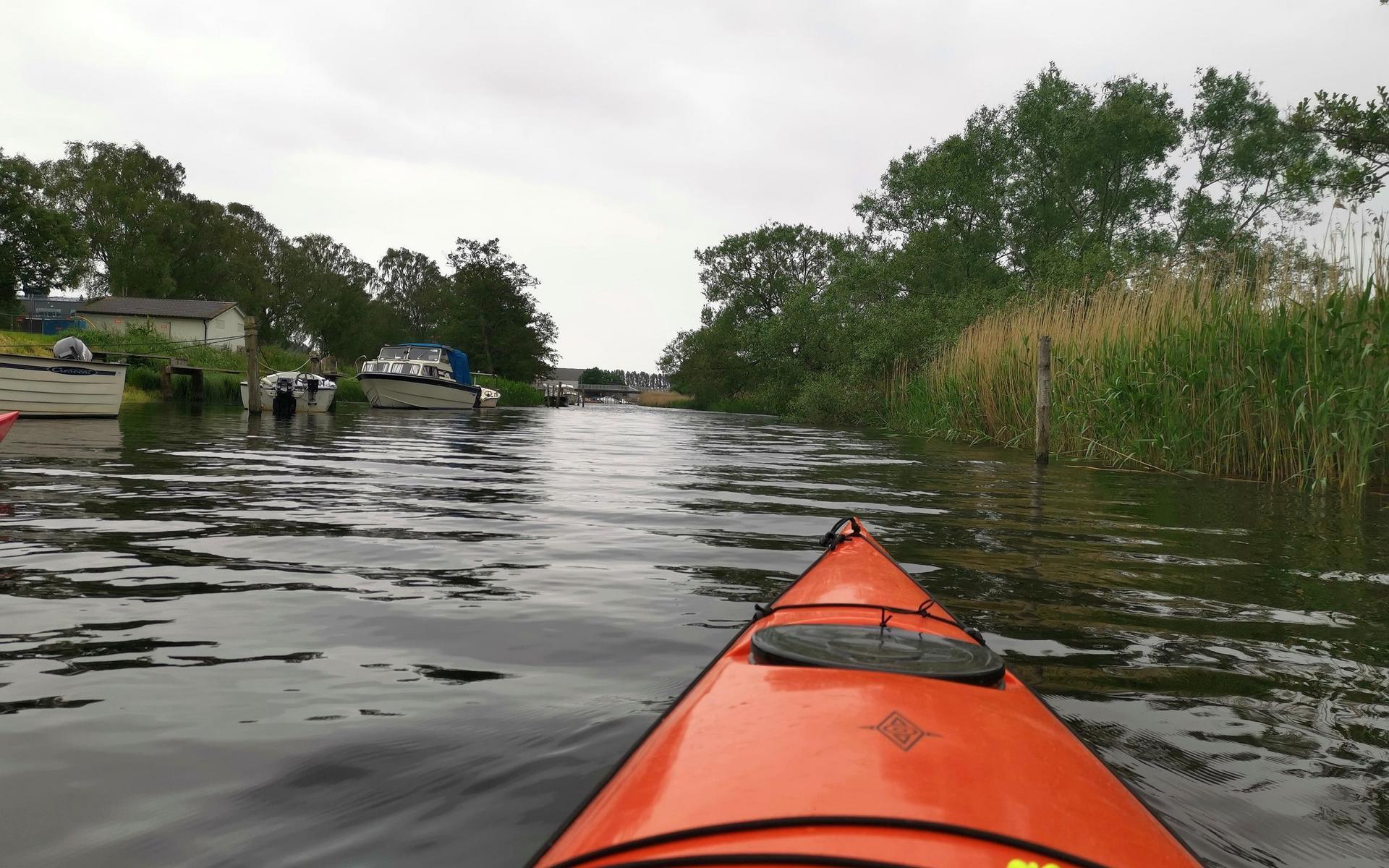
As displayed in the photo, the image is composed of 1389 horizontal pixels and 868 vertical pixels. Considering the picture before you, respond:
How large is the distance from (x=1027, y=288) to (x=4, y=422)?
2878 centimetres

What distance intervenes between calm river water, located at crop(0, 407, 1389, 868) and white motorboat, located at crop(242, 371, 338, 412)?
15.4 meters

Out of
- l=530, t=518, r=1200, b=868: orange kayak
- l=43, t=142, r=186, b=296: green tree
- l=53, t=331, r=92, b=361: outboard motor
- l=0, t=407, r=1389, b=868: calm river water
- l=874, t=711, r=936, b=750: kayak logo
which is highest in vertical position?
l=43, t=142, r=186, b=296: green tree

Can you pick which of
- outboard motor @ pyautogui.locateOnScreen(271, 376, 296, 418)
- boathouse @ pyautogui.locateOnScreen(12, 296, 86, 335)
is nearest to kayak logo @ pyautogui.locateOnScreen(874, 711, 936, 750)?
outboard motor @ pyautogui.locateOnScreen(271, 376, 296, 418)

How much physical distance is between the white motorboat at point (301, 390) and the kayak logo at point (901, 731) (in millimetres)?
23151

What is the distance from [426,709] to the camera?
2.62 m

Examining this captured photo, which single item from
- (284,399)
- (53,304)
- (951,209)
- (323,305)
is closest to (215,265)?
(323,305)

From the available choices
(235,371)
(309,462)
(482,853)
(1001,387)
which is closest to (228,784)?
(482,853)

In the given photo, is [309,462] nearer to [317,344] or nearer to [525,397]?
[525,397]

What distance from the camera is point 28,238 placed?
3866 centimetres

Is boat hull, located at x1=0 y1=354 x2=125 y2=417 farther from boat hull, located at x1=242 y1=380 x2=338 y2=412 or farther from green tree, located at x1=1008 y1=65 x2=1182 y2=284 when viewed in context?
green tree, located at x1=1008 y1=65 x2=1182 y2=284

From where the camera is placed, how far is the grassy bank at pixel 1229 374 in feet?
25.6

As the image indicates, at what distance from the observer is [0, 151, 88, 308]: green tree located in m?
37.7

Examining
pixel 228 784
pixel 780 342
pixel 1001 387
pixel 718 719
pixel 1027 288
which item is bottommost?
pixel 228 784

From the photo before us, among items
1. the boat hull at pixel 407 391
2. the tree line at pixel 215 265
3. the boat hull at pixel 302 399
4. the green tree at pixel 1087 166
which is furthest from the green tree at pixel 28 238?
the green tree at pixel 1087 166
